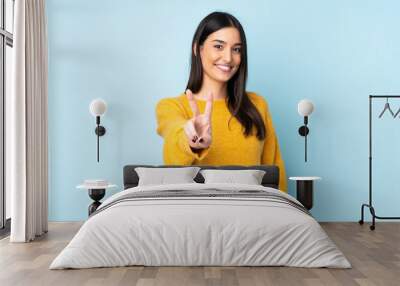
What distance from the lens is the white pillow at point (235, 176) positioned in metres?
6.05

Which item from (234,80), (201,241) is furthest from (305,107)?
(201,241)

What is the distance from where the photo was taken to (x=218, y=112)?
6.84 metres

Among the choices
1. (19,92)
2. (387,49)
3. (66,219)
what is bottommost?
(66,219)

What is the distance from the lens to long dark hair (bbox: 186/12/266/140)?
682 centimetres

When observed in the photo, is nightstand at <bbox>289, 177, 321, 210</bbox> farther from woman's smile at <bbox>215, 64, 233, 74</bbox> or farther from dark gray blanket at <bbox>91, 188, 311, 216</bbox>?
dark gray blanket at <bbox>91, 188, 311, 216</bbox>

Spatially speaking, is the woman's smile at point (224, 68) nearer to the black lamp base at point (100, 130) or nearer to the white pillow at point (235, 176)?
the white pillow at point (235, 176)

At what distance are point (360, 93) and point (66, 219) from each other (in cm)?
390

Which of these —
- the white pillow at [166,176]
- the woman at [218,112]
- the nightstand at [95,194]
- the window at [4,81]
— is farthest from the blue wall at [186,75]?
the white pillow at [166,176]

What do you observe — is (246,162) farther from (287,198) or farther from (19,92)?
(19,92)

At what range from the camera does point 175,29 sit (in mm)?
6980

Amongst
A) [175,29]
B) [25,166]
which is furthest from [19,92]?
[175,29]

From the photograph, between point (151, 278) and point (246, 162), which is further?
point (246, 162)

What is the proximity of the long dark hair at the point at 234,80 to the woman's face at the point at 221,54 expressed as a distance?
0.05 meters

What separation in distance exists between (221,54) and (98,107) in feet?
5.17
